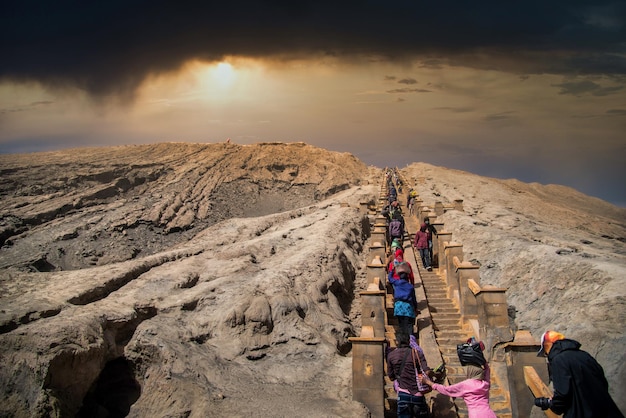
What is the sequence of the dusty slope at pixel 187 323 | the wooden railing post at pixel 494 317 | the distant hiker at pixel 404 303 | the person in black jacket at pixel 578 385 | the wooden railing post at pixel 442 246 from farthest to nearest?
the wooden railing post at pixel 442 246 < the wooden railing post at pixel 494 317 < the distant hiker at pixel 404 303 < the dusty slope at pixel 187 323 < the person in black jacket at pixel 578 385

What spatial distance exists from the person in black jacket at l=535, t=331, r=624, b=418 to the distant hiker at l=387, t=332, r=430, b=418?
1.89m

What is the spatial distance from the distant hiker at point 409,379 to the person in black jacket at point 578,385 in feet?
6.21

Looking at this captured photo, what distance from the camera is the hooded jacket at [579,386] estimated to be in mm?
4223

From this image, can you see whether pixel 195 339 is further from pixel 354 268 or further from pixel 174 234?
pixel 174 234

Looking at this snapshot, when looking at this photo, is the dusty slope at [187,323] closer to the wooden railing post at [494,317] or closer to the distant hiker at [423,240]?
the distant hiker at [423,240]

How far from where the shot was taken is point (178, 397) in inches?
310

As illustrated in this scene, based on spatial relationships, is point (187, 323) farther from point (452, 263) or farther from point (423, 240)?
point (423, 240)

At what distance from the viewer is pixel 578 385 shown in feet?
14.0

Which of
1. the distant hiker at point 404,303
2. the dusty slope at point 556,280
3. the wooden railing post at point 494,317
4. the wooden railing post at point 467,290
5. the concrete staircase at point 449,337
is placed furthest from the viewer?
the wooden railing post at point 467,290

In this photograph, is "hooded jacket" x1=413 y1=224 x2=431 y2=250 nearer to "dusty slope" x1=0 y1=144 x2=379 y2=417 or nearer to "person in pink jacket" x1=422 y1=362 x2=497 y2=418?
"dusty slope" x1=0 y1=144 x2=379 y2=417

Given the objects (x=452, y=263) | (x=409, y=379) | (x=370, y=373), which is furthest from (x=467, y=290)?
(x=409, y=379)

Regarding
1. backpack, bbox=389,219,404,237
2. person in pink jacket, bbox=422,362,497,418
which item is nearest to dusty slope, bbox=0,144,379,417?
backpack, bbox=389,219,404,237

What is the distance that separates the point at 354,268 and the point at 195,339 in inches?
310

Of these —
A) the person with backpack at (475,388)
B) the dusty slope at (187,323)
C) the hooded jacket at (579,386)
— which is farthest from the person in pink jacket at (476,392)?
the dusty slope at (187,323)
